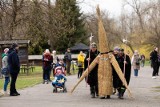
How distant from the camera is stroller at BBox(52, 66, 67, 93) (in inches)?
699

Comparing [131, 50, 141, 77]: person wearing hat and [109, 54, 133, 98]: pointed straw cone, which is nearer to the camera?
[109, 54, 133, 98]: pointed straw cone

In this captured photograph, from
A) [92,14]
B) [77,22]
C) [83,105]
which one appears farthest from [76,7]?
[83,105]

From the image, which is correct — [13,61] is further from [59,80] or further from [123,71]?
[123,71]

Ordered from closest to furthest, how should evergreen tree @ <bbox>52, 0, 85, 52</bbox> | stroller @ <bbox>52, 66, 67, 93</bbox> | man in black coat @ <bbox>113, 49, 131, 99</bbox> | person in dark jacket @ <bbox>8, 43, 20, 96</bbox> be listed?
man in black coat @ <bbox>113, 49, 131, 99</bbox> → person in dark jacket @ <bbox>8, 43, 20, 96</bbox> → stroller @ <bbox>52, 66, 67, 93</bbox> → evergreen tree @ <bbox>52, 0, 85, 52</bbox>

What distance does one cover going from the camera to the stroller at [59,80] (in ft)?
58.3

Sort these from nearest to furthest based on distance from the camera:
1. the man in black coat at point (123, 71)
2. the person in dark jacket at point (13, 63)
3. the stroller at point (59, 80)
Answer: the man in black coat at point (123, 71) → the person in dark jacket at point (13, 63) → the stroller at point (59, 80)

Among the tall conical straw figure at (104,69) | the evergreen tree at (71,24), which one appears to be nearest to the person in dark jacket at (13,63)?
the tall conical straw figure at (104,69)

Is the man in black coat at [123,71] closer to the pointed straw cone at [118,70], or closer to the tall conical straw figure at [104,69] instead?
the tall conical straw figure at [104,69]

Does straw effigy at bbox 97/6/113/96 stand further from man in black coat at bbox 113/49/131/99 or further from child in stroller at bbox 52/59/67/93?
child in stroller at bbox 52/59/67/93

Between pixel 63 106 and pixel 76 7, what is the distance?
175 feet

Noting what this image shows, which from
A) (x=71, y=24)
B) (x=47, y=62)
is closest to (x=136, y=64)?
(x=47, y=62)

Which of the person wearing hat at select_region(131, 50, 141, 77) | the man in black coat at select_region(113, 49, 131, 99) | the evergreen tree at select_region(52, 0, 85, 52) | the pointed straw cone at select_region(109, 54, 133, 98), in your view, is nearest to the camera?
the pointed straw cone at select_region(109, 54, 133, 98)

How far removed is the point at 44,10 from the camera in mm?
39375

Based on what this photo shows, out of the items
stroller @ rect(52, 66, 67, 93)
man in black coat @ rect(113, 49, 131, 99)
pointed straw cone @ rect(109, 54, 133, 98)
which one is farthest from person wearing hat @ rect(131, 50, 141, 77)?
pointed straw cone @ rect(109, 54, 133, 98)
